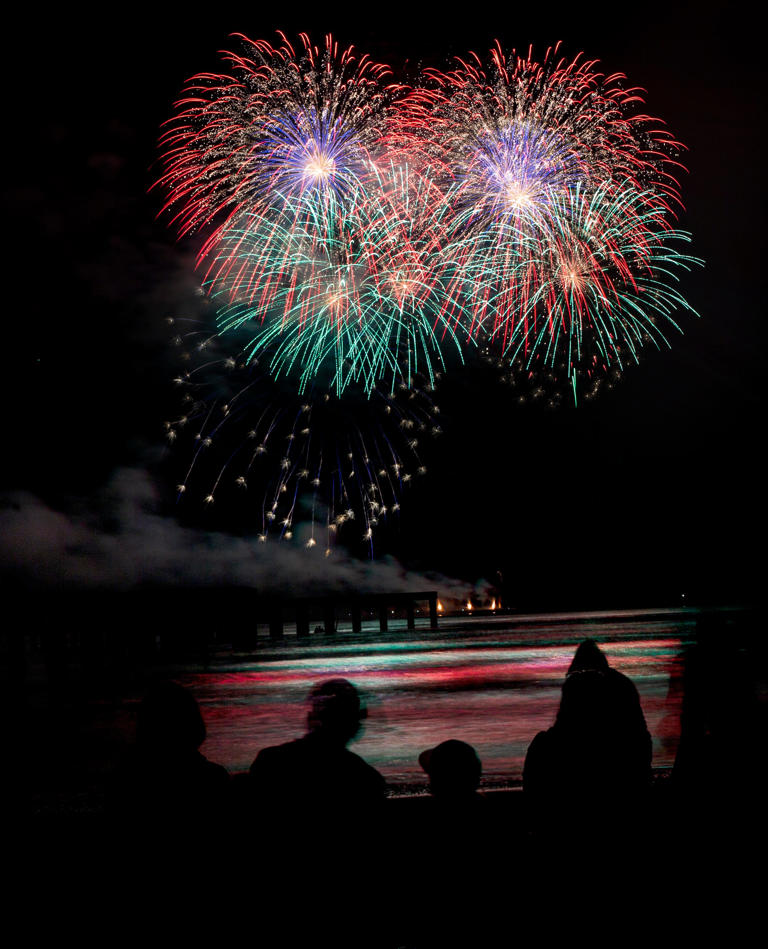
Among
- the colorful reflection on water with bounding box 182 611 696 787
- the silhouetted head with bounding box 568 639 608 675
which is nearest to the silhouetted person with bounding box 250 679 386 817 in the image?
the silhouetted head with bounding box 568 639 608 675

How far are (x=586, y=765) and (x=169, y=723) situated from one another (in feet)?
6.30

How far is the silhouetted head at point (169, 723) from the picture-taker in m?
3.54

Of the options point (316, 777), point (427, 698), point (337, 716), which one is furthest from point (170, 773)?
point (427, 698)

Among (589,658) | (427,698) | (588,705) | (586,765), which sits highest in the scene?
(589,658)

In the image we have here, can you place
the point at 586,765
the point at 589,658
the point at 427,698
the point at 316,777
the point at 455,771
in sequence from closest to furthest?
the point at 455,771, the point at 316,777, the point at 586,765, the point at 589,658, the point at 427,698

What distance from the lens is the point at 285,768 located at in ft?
11.9

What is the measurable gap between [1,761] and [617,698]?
7762mm

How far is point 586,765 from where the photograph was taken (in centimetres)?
390

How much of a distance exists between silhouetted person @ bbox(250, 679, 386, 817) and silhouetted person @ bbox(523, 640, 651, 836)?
0.83 meters

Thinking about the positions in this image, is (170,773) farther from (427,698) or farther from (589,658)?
(427,698)

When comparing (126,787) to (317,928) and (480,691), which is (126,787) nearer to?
(317,928)

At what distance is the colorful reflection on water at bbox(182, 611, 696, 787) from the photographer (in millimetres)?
10352

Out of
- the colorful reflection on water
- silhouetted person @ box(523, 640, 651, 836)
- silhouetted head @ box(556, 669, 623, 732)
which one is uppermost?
silhouetted head @ box(556, 669, 623, 732)

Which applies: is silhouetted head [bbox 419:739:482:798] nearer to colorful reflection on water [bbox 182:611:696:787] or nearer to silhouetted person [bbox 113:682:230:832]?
silhouetted person [bbox 113:682:230:832]
